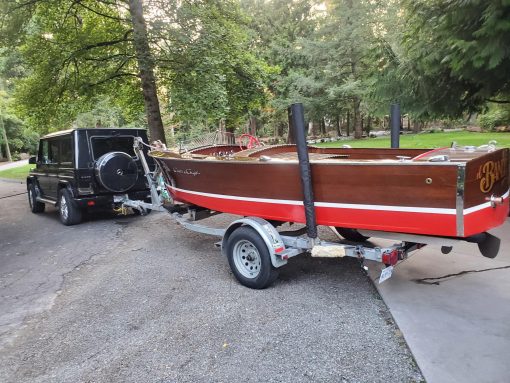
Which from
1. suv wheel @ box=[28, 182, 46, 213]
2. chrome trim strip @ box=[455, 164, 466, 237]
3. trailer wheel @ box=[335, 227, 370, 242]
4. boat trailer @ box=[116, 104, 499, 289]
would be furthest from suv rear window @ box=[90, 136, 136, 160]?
chrome trim strip @ box=[455, 164, 466, 237]

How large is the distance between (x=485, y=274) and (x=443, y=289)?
662 millimetres

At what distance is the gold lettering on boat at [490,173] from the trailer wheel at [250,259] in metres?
2.18

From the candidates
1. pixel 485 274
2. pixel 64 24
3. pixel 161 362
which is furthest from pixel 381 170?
pixel 64 24

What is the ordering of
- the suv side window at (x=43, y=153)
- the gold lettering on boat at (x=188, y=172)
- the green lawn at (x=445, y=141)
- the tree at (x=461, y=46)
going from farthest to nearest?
1. the green lawn at (x=445, y=141)
2. the suv side window at (x=43, y=153)
3. the gold lettering on boat at (x=188, y=172)
4. the tree at (x=461, y=46)

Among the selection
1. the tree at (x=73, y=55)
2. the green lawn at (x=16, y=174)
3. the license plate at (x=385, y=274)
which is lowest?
the license plate at (x=385, y=274)

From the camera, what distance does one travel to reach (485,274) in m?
4.55

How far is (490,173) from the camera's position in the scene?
3557 mm

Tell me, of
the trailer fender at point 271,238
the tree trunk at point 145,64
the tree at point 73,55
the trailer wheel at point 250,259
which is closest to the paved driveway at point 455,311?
the trailer fender at point 271,238

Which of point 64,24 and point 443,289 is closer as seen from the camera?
point 443,289

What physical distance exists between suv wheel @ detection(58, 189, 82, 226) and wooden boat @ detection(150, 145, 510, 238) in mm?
4359

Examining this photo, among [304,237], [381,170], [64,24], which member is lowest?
[304,237]

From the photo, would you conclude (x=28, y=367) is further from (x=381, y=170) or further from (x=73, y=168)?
(x=73, y=168)

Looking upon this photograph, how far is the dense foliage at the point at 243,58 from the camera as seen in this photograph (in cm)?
589

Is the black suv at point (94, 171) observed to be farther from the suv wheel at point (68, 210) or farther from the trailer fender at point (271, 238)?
the trailer fender at point (271, 238)
